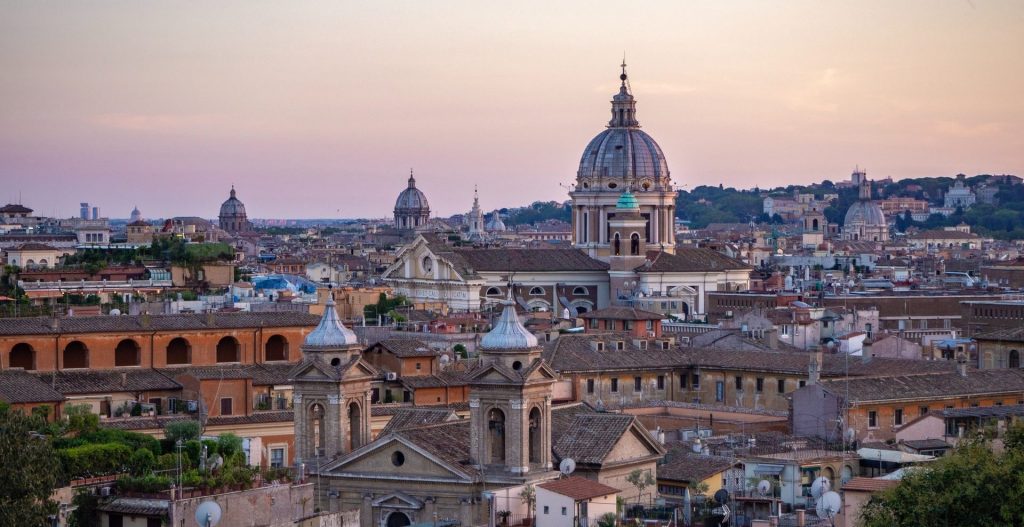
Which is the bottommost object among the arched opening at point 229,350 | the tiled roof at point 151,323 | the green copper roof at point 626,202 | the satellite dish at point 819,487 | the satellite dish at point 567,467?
the satellite dish at point 819,487

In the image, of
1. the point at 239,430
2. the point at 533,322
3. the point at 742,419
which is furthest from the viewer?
the point at 533,322

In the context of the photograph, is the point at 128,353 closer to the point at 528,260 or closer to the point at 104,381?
the point at 104,381

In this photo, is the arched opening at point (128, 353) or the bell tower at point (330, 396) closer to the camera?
the bell tower at point (330, 396)

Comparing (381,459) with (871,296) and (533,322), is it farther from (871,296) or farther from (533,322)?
(871,296)

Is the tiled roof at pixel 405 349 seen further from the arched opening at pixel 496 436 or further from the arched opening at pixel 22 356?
the arched opening at pixel 496 436

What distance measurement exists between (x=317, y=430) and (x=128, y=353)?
12.7 meters

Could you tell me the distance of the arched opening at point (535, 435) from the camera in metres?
29.0

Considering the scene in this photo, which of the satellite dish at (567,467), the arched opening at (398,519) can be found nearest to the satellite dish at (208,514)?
the arched opening at (398,519)

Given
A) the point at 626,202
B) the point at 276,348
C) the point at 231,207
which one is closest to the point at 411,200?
the point at 231,207

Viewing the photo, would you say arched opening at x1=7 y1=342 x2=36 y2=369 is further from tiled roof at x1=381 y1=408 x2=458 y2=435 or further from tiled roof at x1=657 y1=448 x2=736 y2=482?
tiled roof at x1=657 y1=448 x2=736 y2=482

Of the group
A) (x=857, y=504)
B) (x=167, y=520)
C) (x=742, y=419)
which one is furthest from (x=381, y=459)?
(x=742, y=419)

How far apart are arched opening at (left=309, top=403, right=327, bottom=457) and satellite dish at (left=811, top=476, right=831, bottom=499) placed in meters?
6.30

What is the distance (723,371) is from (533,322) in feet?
48.5

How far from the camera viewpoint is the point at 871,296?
77375 mm
